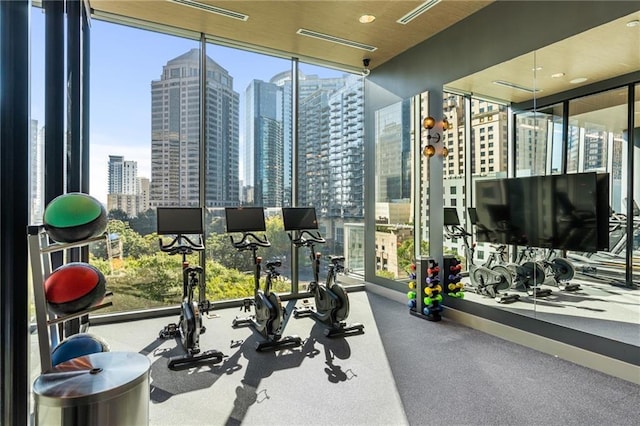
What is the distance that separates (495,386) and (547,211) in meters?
2.18

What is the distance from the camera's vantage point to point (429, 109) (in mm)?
5605

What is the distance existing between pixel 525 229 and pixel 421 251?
162cm

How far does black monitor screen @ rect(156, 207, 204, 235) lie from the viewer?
4.46 metres

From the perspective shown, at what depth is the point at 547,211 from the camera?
14.2 ft

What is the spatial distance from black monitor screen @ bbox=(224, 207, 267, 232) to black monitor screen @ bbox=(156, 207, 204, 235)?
0.40 metres

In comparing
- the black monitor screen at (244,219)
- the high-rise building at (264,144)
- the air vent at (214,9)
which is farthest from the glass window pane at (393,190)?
the air vent at (214,9)

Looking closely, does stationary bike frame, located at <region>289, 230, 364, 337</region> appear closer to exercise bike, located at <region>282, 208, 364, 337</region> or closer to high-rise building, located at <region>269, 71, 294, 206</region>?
exercise bike, located at <region>282, 208, 364, 337</region>

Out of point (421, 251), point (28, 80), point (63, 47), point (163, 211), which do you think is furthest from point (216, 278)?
point (28, 80)

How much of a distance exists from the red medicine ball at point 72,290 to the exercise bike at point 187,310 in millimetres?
1573

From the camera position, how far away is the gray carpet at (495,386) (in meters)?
2.77

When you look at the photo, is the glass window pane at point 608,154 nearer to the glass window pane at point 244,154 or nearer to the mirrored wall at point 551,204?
the mirrored wall at point 551,204

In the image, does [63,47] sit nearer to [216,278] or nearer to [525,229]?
[216,278]

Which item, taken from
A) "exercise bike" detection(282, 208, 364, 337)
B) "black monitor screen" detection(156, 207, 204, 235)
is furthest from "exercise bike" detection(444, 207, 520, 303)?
"black monitor screen" detection(156, 207, 204, 235)

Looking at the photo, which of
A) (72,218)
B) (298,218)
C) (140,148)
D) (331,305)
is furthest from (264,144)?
(72,218)
